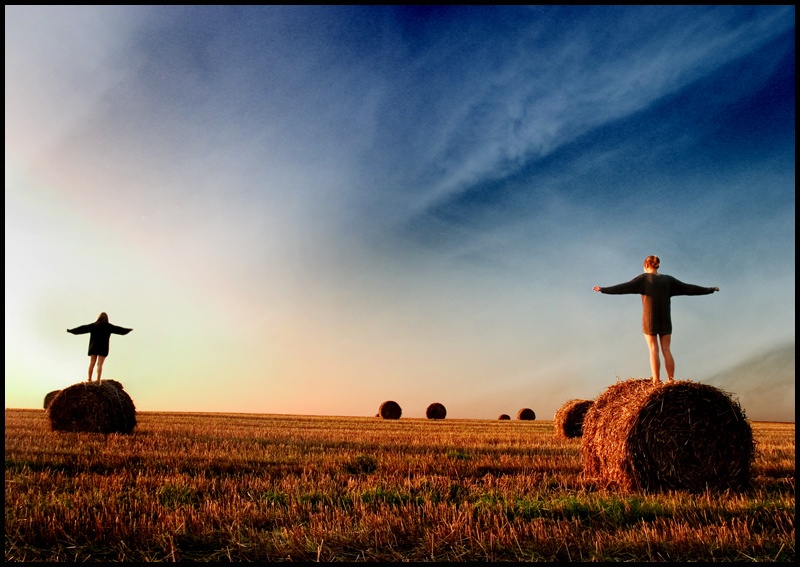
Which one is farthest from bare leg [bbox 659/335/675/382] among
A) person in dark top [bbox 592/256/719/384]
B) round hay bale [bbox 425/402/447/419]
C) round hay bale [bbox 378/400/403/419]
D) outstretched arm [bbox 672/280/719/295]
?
round hay bale [bbox 425/402/447/419]

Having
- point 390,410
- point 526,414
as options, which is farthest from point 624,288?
point 526,414

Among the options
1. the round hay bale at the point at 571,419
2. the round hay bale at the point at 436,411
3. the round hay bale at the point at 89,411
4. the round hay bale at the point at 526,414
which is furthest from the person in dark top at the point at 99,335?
the round hay bale at the point at 526,414

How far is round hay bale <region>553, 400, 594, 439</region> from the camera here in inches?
702

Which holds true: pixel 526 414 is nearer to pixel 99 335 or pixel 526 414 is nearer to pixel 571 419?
pixel 571 419

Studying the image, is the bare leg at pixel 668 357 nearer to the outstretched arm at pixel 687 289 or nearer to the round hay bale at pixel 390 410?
the outstretched arm at pixel 687 289

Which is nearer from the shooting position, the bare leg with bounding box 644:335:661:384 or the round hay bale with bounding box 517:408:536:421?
the bare leg with bounding box 644:335:661:384

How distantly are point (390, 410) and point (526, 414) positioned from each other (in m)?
10.7

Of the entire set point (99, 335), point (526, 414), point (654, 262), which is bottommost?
point (526, 414)

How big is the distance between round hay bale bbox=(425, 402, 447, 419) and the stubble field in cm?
3102

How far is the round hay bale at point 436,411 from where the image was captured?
40.3 m

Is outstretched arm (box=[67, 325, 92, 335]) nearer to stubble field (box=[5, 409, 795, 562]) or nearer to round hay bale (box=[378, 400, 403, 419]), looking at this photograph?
stubble field (box=[5, 409, 795, 562])

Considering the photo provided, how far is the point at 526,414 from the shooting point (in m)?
43.3

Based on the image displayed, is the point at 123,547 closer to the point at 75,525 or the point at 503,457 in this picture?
the point at 75,525

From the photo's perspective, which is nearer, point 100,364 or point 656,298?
point 656,298
